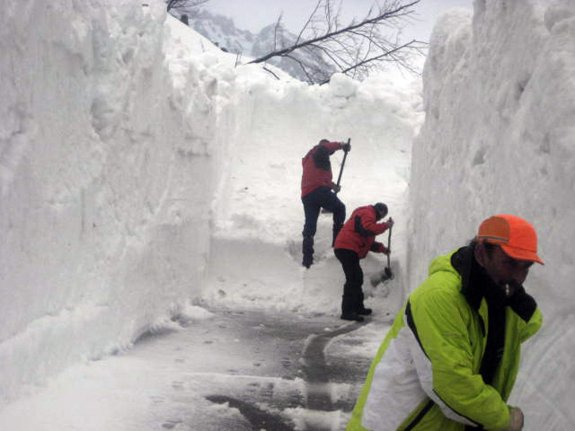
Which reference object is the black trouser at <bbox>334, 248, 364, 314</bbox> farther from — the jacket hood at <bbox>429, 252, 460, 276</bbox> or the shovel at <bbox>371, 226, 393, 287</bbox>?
the jacket hood at <bbox>429, 252, 460, 276</bbox>

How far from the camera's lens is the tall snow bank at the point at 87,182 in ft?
12.4

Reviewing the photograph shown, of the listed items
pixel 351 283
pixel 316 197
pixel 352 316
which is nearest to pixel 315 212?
pixel 316 197

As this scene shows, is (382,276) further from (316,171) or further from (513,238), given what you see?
(513,238)

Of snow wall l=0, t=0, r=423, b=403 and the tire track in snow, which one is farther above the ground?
snow wall l=0, t=0, r=423, b=403

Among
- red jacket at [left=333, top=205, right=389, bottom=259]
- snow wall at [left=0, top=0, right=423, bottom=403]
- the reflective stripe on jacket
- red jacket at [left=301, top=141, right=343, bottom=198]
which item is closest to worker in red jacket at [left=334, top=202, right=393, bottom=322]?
red jacket at [left=333, top=205, right=389, bottom=259]

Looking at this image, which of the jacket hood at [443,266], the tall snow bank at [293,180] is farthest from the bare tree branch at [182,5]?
the jacket hood at [443,266]

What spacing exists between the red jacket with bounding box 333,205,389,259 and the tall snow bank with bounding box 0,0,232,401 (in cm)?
189

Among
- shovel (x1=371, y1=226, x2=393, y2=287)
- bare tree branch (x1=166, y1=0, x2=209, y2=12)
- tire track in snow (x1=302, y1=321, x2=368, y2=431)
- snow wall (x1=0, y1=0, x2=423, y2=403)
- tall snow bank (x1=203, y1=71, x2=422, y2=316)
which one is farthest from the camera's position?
bare tree branch (x1=166, y1=0, x2=209, y2=12)

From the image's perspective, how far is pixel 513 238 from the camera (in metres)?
2.17

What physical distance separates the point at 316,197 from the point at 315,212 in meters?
0.20

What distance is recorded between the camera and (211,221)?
8797 millimetres

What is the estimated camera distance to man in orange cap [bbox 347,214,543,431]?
7.09 ft

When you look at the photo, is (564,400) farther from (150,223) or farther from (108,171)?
(150,223)

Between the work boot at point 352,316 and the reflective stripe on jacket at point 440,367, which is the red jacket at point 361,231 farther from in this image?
the reflective stripe on jacket at point 440,367
